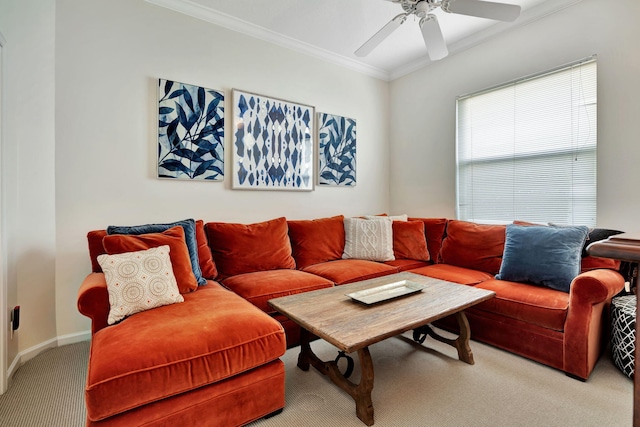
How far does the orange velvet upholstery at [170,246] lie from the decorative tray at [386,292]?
1038mm

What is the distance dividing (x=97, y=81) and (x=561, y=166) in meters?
3.83

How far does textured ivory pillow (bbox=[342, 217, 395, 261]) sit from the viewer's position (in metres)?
3.02

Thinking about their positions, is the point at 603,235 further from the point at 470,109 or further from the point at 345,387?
the point at 345,387

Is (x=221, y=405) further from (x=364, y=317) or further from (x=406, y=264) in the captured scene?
(x=406, y=264)

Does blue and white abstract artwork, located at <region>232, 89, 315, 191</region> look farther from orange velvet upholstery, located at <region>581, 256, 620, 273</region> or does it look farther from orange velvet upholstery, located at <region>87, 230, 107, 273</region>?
orange velvet upholstery, located at <region>581, 256, 620, 273</region>

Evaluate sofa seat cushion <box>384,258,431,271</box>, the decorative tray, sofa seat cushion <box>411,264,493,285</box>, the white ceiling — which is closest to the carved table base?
the decorative tray

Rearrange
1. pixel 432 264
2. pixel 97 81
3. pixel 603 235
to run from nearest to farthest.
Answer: pixel 603 235, pixel 97 81, pixel 432 264

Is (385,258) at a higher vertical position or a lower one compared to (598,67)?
lower

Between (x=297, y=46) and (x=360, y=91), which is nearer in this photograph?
(x=297, y=46)

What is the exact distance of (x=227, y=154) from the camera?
288 cm

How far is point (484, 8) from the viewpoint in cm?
191

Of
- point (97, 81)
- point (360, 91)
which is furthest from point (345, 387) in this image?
point (360, 91)

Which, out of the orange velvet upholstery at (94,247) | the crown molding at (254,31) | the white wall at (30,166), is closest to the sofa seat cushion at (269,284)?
the orange velvet upholstery at (94,247)

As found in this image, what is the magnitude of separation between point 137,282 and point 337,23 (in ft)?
8.98
